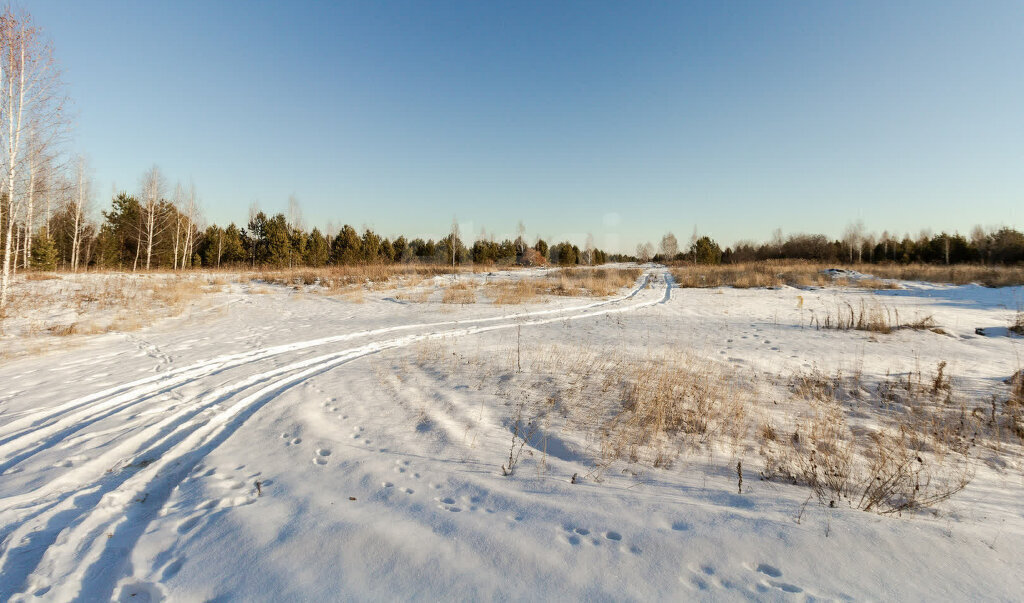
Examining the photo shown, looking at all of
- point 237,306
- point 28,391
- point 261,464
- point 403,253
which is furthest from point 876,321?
point 403,253

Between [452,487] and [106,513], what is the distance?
222 centimetres

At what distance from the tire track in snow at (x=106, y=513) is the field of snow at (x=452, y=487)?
17 millimetres

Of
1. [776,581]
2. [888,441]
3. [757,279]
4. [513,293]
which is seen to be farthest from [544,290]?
[776,581]

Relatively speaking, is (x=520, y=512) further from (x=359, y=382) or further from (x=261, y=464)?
(x=359, y=382)

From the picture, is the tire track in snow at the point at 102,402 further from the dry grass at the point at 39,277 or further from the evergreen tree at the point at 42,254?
the evergreen tree at the point at 42,254

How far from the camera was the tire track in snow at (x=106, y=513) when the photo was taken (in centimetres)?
198

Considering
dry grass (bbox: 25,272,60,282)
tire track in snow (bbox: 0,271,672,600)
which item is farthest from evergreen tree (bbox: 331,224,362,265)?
tire track in snow (bbox: 0,271,672,600)

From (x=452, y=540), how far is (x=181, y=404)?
14.1 feet

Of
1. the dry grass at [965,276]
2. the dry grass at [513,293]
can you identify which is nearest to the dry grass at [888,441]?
the dry grass at [513,293]

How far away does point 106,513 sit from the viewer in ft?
8.31

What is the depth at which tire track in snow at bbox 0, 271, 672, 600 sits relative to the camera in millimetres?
1978

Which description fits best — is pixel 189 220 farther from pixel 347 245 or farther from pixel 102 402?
pixel 102 402

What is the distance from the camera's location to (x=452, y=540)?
212 cm

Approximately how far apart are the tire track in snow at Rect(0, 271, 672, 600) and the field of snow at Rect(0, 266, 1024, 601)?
0.7 inches
